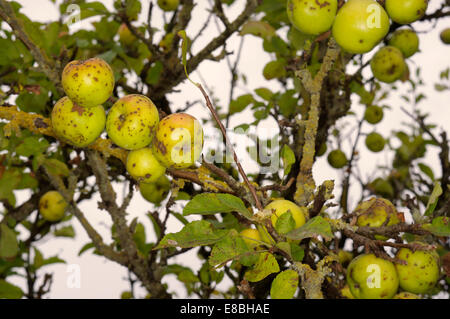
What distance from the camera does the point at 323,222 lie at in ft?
3.09

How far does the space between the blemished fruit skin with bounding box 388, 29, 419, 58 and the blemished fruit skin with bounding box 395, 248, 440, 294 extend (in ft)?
4.97

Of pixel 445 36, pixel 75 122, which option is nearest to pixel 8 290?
pixel 75 122

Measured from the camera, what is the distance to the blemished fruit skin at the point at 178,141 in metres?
1.14

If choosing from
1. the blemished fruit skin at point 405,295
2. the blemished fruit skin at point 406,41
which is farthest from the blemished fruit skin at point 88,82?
the blemished fruit skin at point 406,41

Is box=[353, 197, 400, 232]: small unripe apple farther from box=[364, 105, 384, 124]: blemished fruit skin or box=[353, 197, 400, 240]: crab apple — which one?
box=[364, 105, 384, 124]: blemished fruit skin

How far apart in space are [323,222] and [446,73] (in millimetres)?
3541

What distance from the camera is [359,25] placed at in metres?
1.35

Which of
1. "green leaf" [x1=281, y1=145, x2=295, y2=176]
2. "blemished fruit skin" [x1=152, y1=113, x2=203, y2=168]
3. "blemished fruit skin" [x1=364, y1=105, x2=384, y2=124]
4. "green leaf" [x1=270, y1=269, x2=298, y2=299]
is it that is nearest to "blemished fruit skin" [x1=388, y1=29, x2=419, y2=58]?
"blemished fruit skin" [x1=364, y1=105, x2=384, y2=124]

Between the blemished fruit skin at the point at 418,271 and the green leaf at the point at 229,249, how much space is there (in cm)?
64

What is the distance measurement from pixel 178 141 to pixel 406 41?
1917 millimetres

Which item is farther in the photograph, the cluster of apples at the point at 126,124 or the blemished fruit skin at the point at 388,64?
the blemished fruit skin at the point at 388,64

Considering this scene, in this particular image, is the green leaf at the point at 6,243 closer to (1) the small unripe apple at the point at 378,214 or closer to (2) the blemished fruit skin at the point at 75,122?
(2) the blemished fruit skin at the point at 75,122
